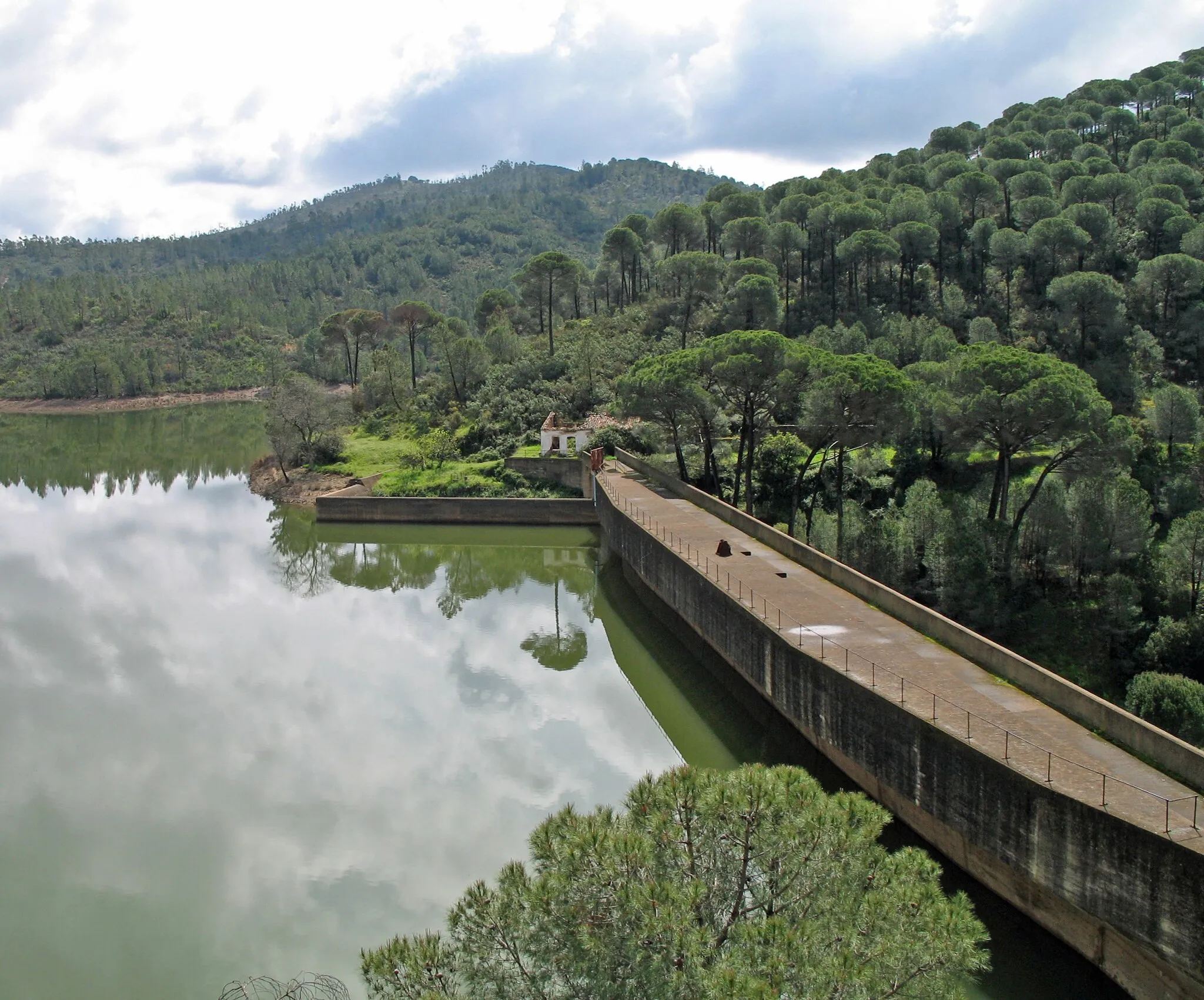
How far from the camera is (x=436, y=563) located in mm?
31906

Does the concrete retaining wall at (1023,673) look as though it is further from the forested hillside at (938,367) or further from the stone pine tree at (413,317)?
the stone pine tree at (413,317)

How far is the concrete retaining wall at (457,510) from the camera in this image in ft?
117

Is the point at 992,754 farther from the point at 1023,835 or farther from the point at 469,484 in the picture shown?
the point at 469,484

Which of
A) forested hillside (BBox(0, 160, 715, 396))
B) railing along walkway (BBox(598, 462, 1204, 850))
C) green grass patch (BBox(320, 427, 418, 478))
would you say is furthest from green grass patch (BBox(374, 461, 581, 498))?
forested hillside (BBox(0, 160, 715, 396))

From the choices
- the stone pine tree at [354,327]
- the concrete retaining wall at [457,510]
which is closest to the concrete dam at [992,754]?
the concrete retaining wall at [457,510]

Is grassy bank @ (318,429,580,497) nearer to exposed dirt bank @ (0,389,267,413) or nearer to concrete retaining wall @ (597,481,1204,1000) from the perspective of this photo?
concrete retaining wall @ (597,481,1204,1000)

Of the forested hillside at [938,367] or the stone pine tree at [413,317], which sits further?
the stone pine tree at [413,317]

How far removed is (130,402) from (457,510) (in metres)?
67.1

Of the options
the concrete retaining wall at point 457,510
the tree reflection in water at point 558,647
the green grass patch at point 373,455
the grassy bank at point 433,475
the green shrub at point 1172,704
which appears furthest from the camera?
the green grass patch at point 373,455

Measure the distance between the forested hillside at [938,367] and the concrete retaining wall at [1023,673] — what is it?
276 cm

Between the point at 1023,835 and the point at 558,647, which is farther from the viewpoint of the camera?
the point at 558,647

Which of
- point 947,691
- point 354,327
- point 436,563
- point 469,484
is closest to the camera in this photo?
point 947,691

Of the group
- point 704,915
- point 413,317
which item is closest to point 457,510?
point 413,317

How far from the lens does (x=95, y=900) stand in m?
12.3
